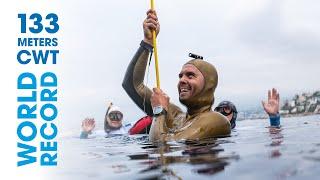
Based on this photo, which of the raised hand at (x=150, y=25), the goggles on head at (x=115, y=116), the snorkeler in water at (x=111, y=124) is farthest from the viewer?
the goggles on head at (x=115, y=116)

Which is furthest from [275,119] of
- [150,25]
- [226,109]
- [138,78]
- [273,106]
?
[150,25]

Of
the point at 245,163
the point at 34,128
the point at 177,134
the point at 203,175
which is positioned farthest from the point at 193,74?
the point at 203,175

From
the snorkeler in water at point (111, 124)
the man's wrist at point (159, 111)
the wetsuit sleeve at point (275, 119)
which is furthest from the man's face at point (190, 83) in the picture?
the snorkeler in water at point (111, 124)

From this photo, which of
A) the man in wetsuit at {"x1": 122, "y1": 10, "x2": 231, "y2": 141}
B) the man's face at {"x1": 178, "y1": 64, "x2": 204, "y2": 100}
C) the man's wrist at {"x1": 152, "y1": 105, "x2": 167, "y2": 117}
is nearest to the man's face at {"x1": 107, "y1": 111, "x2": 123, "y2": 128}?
the man in wetsuit at {"x1": 122, "y1": 10, "x2": 231, "y2": 141}

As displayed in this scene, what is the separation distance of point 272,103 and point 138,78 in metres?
3.36

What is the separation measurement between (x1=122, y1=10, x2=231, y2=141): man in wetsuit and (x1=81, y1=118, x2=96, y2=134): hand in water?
32.0ft

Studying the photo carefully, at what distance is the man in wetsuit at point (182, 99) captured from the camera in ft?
24.8

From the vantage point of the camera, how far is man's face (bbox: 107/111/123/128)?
18.9 metres

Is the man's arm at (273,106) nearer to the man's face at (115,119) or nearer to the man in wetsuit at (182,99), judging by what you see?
the man in wetsuit at (182,99)

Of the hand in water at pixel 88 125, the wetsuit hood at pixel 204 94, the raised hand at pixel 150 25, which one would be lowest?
the hand in water at pixel 88 125

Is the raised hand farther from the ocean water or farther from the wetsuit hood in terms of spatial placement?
the ocean water

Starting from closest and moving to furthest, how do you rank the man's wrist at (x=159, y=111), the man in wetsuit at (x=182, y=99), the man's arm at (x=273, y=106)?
the man in wetsuit at (x=182, y=99) → the man's wrist at (x=159, y=111) → the man's arm at (x=273, y=106)

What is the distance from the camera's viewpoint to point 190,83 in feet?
26.8

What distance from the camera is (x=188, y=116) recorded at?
862 cm
